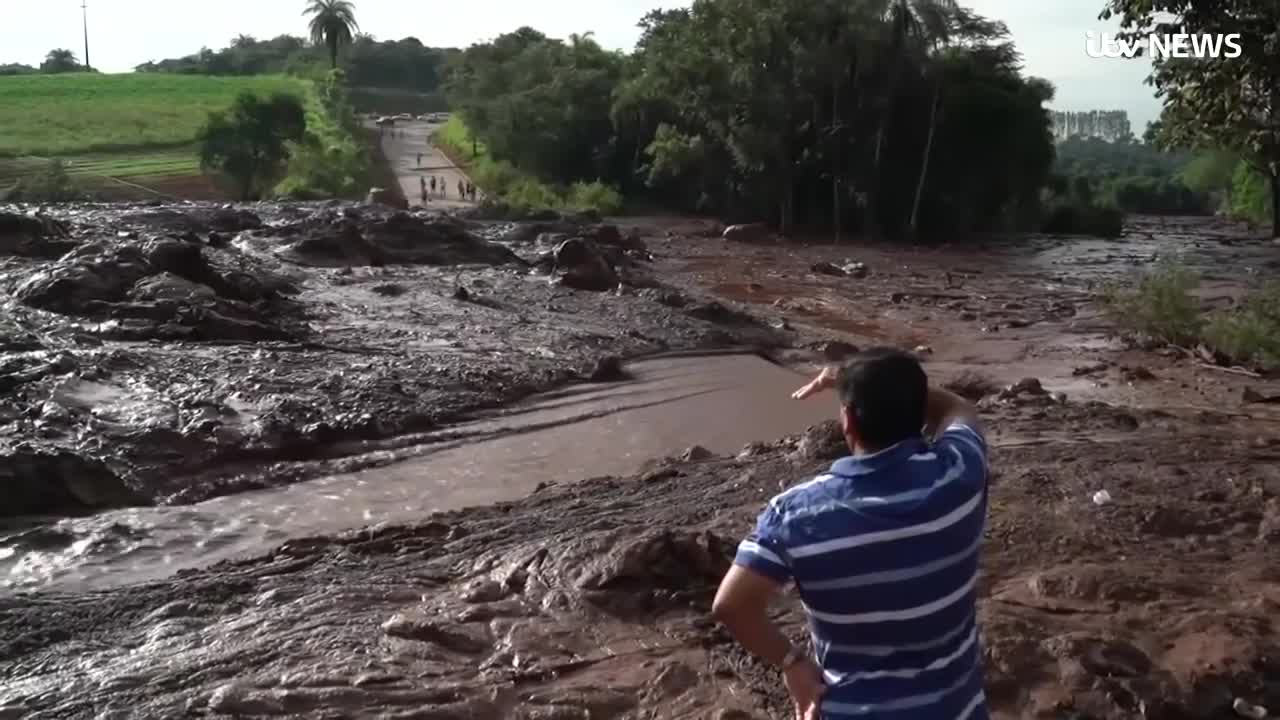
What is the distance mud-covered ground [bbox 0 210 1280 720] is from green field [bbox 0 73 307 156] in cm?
4408

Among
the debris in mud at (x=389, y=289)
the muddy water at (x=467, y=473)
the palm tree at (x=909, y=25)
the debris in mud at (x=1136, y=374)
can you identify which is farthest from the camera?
the palm tree at (x=909, y=25)

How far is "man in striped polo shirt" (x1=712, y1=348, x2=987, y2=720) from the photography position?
2389mm

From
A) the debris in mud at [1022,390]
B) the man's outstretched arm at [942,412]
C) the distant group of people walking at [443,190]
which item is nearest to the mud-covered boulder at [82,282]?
the debris in mud at [1022,390]

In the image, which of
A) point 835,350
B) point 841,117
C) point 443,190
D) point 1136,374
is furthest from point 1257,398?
point 443,190

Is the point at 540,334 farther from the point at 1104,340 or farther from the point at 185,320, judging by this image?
the point at 1104,340

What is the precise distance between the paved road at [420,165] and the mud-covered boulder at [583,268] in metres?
19.2

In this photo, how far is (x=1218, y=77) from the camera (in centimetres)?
1058

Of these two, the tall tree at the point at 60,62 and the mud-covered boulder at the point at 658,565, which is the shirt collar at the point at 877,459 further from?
the tall tree at the point at 60,62

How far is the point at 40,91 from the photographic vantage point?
60.7 metres

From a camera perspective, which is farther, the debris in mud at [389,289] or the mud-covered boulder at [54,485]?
the debris in mud at [389,289]

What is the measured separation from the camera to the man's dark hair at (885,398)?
243 centimetres

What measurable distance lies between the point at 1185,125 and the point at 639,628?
9011mm

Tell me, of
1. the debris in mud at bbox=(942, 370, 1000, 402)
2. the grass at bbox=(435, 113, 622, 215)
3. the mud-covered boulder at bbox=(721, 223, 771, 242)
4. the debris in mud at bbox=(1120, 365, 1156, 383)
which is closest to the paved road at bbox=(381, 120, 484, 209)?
the grass at bbox=(435, 113, 622, 215)

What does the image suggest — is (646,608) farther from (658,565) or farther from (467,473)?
(467,473)
